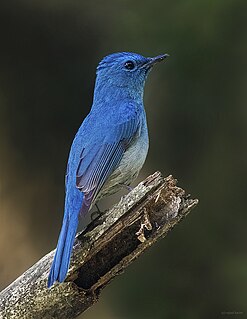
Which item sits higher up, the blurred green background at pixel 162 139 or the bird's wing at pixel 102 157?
the blurred green background at pixel 162 139

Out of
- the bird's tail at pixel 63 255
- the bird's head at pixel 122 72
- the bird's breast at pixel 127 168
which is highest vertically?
the bird's head at pixel 122 72

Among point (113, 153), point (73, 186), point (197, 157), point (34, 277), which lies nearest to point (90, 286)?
point (34, 277)

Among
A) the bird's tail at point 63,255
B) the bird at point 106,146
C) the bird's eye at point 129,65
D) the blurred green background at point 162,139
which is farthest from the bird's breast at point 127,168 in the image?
the blurred green background at point 162,139

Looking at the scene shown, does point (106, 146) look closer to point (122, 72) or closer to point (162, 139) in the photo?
point (122, 72)

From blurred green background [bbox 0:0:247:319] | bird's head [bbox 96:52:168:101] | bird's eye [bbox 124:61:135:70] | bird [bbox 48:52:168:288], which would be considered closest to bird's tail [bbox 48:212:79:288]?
bird [bbox 48:52:168:288]

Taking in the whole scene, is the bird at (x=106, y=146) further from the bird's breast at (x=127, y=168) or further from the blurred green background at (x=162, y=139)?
the blurred green background at (x=162, y=139)

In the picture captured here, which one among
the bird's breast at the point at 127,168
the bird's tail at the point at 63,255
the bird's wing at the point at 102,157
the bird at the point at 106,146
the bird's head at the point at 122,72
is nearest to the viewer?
the bird's tail at the point at 63,255
